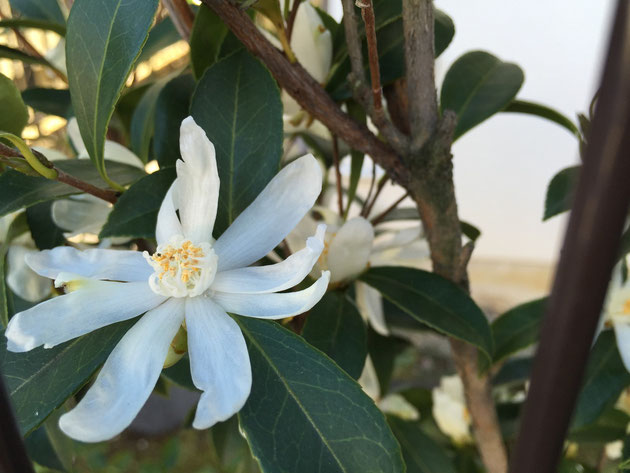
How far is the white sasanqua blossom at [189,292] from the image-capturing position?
0.28 metres

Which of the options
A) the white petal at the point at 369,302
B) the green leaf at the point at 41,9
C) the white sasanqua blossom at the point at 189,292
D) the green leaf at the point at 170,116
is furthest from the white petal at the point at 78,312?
the green leaf at the point at 41,9

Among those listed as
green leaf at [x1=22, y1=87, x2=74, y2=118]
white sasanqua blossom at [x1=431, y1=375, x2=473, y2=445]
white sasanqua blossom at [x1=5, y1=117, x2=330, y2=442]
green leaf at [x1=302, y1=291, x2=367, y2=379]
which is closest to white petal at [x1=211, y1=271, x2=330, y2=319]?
white sasanqua blossom at [x1=5, y1=117, x2=330, y2=442]

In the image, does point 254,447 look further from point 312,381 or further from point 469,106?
point 469,106

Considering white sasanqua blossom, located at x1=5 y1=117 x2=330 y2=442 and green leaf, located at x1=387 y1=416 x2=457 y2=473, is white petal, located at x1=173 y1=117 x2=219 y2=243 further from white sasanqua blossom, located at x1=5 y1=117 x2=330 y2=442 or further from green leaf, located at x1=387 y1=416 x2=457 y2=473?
green leaf, located at x1=387 y1=416 x2=457 y2=473

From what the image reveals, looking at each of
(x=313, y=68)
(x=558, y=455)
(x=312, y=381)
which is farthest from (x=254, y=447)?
(x=313, y=68)

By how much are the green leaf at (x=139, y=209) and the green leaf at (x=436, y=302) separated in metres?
0.19

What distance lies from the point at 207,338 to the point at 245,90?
15cm

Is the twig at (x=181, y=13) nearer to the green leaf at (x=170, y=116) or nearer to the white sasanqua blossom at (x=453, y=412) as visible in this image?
the green leaf at (x=170, y=116)

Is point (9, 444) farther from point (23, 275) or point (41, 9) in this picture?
point (41, 9)

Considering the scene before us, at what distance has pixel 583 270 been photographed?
0.12 m

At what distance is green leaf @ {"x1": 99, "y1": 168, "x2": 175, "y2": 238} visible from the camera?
360mm

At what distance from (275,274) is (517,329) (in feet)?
1.08

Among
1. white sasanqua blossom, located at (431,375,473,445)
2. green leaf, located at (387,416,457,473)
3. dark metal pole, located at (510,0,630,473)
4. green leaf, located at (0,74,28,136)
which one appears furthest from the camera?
white sasanqua blossom, located at (431,375,473,445)

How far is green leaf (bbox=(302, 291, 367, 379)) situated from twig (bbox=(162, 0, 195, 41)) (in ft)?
0.73
